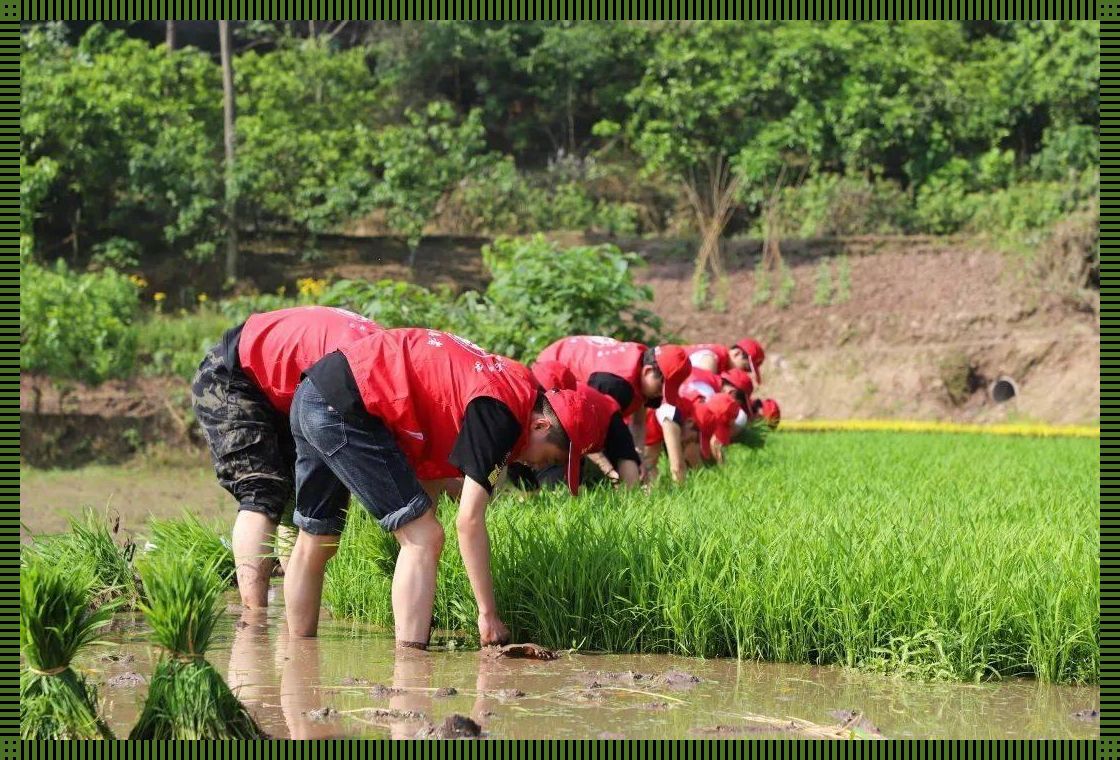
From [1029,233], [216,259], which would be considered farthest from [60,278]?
[1029,233]

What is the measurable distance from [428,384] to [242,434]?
1391 millimetres

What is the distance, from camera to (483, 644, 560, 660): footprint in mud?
5.16 metres

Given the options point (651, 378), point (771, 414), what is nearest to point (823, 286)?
point (771, 414)

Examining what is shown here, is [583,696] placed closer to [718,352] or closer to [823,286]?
[718,352]

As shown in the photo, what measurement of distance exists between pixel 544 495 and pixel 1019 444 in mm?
7873

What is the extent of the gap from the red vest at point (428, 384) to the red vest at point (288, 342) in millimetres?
616

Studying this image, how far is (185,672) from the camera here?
3.83 m

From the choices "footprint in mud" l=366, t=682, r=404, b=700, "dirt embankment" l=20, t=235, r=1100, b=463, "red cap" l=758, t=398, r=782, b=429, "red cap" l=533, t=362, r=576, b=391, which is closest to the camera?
"footprint in mud" l=366, t=682, r=404, b=700

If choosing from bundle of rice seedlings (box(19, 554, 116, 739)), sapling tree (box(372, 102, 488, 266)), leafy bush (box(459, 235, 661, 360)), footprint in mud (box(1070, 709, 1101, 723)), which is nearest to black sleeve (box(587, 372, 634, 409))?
leafy bush (box(459, 235, 661, 360))

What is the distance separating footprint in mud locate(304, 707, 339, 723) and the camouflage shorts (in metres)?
1.91

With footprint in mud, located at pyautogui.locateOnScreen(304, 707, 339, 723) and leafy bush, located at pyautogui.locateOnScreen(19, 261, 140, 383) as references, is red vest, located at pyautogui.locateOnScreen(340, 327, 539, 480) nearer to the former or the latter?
footprint in mud, located at pyautogui.locateOnScreen(304, 707, 339, 723)

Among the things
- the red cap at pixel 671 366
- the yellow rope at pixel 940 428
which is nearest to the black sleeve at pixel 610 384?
the red cap at pixel 671 366

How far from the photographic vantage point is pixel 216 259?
1953cm

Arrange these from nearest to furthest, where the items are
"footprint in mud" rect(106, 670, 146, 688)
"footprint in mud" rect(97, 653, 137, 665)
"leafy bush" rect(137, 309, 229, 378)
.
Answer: "footprint in mud" rect(106, 670, 146, 688)
"footprint in mud" rect(97, 653, 137, 665)
"leafy bush" rect(137, 309, 229, 378)
